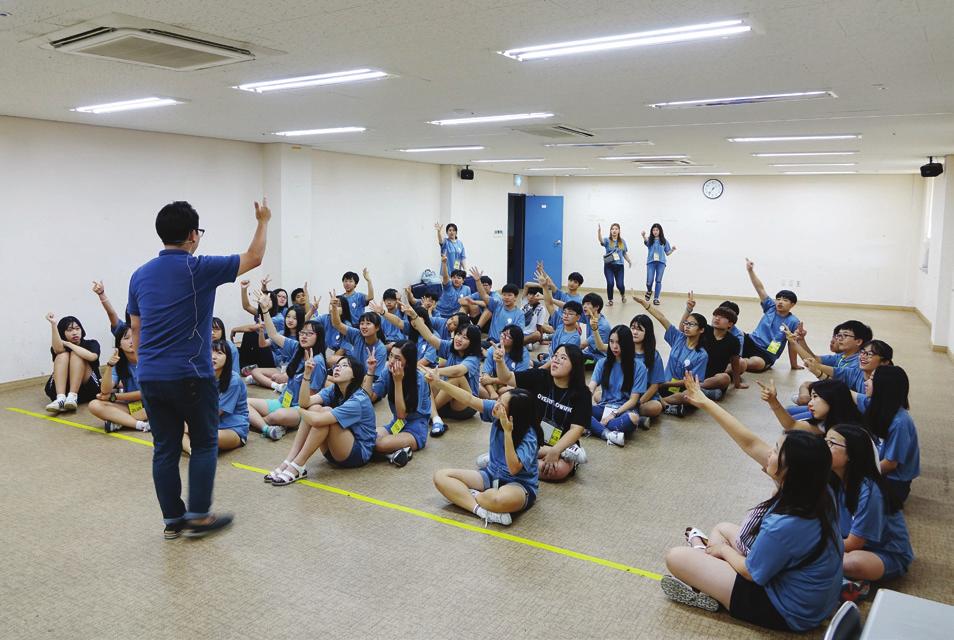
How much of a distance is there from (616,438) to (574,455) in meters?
0.81

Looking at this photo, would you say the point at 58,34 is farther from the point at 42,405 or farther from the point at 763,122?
the point at 763,122

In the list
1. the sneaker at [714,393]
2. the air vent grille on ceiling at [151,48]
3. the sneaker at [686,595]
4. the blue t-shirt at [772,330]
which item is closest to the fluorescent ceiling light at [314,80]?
the air vent grille on ceiling at [151,48]

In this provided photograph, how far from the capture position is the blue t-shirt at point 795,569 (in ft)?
8.89

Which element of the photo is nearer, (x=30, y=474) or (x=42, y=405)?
(x=30, y=474)

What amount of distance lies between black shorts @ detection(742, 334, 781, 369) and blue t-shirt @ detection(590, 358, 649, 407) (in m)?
2.65

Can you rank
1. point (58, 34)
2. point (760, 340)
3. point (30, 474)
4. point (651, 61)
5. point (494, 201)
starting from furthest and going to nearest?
point (494, 201)
point (760, 340)
point (30, 474)
point (651, 61)
point (58, 34)

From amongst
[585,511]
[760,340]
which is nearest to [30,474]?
[585,511]

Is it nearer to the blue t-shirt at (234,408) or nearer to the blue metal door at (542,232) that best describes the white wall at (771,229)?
the blue metal door at (542,232)

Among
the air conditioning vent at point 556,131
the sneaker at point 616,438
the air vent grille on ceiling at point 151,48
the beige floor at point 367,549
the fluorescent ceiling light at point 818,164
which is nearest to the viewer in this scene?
the beige floor at point 367,549

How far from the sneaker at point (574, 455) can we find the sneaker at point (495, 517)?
0.85 metres

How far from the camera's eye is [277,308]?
27.3ft

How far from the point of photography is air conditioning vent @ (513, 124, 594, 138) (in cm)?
745

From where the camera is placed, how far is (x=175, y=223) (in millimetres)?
3396

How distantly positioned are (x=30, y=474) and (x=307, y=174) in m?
6.28
